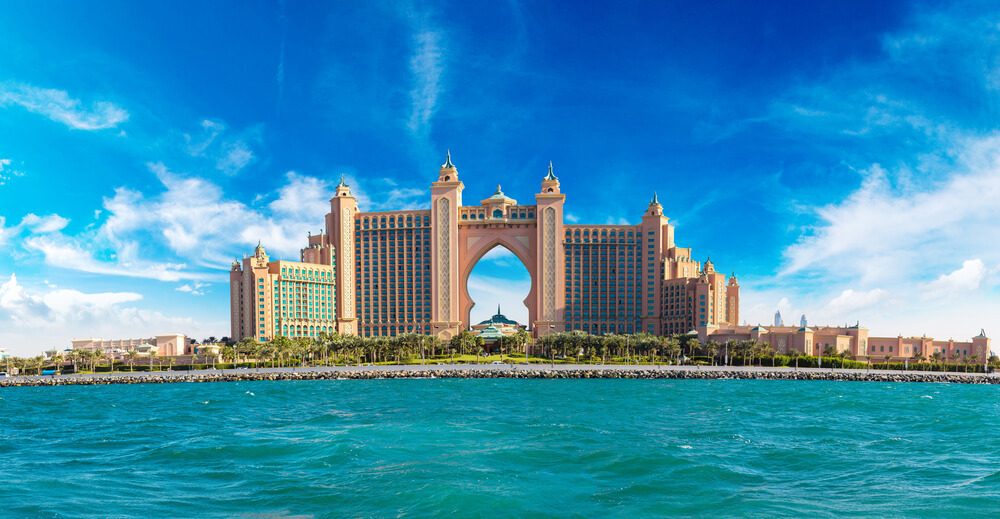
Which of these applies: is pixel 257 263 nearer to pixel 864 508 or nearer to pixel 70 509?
pixel 70 509

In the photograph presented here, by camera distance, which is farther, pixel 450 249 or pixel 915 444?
pixel 450 249

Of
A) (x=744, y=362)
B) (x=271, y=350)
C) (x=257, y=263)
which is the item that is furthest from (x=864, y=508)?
(x=257, y=263)

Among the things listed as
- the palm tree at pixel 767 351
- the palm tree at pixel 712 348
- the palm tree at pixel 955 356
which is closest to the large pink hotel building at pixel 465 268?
the palm tree at pixel 712 348

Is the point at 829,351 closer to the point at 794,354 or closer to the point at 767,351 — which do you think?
the point at 794,354

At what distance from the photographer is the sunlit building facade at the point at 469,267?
171 meters

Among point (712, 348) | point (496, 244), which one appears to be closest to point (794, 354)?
point (712, 348)

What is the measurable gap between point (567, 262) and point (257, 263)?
3206 inches

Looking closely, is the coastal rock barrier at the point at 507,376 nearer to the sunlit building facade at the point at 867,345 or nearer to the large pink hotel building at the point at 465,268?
the sunlit building facade at the point at 867,345

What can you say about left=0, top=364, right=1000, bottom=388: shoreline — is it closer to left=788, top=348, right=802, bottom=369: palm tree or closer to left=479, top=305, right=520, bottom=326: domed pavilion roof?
left=788, top=348, right=802, bottom=369: palm tree

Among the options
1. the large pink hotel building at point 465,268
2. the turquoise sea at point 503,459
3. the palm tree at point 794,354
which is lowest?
the palm tree at point 794,354

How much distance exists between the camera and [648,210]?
579ft

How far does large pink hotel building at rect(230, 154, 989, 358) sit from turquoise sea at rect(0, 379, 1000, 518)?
349ft

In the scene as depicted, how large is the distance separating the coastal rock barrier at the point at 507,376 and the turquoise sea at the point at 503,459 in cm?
4275

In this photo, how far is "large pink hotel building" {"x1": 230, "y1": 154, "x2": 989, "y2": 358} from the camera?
169750 mm
